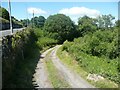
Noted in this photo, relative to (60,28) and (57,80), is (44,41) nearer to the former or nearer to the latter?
(60,28)

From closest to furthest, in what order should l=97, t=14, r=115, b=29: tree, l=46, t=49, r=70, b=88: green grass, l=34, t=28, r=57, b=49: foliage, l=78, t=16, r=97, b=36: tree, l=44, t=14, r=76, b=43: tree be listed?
1. l=46, t=49, r=70, b=88: green grass
2. l=34, t=28, r=57, b=49: foliage
3. l=44, t=14, r=76, b=43: tree
4. l=78, t=16, r=97, b=36: tree
5. l=97, t=14, r=115, b=29: tree

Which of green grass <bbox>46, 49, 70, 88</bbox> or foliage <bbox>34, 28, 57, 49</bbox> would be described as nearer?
green grass <bbox>46, 49, 70, 88</bbox>

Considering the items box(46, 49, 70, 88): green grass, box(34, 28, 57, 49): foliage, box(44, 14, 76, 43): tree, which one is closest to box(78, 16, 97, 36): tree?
box(44, 14, 76, 43): tree

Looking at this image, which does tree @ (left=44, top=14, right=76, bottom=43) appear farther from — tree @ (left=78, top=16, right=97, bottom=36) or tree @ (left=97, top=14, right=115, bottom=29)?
tree @ (left=97, top=14, right=115, bottom=29)

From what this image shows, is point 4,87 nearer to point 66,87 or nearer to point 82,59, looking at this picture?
point 66,87

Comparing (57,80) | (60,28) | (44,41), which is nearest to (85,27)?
(60,28)

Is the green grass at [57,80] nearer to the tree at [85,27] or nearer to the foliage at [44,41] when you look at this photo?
the foliage at [44,41]

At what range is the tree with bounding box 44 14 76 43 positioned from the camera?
255 ft

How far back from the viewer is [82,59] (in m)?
34.5

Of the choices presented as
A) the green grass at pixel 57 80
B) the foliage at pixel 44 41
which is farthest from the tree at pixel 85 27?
the green grass at pixel 57 80

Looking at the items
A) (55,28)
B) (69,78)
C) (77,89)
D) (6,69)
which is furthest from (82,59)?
(55,28)

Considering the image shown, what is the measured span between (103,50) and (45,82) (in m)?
22.1

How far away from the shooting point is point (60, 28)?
7781 cm

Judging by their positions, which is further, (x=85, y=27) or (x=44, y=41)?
(x=85, y=27)
